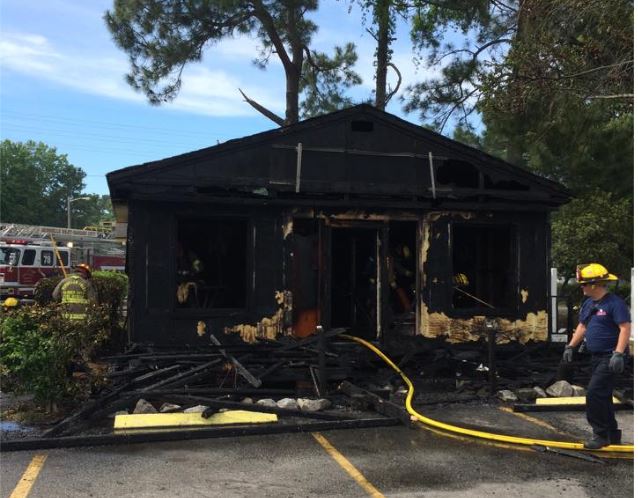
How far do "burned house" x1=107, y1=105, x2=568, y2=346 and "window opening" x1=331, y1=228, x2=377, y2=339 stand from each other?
422 millimetres

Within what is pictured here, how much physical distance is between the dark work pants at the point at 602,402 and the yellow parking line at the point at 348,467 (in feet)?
8.03

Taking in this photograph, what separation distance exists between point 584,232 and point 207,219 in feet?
38.2

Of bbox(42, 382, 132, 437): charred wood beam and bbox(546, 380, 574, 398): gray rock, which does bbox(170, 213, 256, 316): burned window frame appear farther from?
bbox(546, 380, 574, 398): gray rock

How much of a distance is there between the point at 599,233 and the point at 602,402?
12.2 m

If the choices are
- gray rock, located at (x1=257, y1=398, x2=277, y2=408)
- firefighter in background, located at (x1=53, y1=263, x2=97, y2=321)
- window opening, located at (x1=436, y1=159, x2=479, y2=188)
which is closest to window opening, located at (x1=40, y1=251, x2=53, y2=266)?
firefighter in background, located at (x1=53, y1=263, x2=97, y2=321)

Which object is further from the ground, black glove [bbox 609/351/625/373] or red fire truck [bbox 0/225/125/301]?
red fire truck [bbox 0/225/125/301]

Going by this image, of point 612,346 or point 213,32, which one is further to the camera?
point 213,32

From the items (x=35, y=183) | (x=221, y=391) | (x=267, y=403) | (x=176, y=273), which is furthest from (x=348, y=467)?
(x=35, y=183)

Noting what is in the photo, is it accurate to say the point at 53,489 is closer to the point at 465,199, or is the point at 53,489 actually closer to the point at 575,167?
the point at 465,199

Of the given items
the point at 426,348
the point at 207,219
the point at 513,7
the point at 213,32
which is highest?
the point at 213,32

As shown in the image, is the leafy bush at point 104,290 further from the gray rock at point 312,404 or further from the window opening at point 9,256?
the window opening at point 9,256

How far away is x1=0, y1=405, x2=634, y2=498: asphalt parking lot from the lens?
4.64m

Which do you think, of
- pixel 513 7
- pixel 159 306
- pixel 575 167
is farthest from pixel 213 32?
pixel 159 306

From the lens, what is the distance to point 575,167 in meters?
17.7
